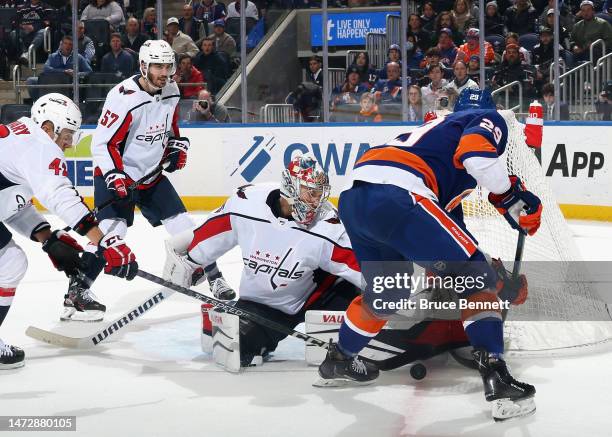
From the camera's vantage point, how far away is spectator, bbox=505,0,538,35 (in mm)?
8969

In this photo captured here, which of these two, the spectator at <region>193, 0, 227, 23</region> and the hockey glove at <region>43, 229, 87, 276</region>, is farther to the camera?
the spectator at <region>193, 0, 227, 23</region>

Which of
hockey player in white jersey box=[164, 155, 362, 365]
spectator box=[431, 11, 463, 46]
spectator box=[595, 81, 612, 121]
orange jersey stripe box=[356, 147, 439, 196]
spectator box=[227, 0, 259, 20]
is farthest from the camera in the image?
spectator box=[227, 0, 259, 20]

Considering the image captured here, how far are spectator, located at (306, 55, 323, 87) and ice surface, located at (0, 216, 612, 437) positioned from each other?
15.7 feet

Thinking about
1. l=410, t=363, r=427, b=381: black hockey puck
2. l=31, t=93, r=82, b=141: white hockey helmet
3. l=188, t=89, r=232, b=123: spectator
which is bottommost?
l=410, t=363, r=427, b=381: black hockey puck

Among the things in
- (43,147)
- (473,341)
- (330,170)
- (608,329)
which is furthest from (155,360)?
(330,170)

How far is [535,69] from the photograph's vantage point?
8.76 meters

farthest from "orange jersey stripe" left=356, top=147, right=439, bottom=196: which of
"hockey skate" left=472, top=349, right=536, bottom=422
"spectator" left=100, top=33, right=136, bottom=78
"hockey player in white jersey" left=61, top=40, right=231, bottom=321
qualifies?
"spectator" left=100, top=33, right=136, bottom=78

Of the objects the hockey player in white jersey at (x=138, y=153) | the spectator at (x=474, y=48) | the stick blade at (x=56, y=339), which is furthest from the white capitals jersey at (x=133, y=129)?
the spectator at (x=474, y=48)

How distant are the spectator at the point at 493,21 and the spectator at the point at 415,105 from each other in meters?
0.75

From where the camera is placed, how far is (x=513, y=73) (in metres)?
8.77

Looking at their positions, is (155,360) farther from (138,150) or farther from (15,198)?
(138,150)

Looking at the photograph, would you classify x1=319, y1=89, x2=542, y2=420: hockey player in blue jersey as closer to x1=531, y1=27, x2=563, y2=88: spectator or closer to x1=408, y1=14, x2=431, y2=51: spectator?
x1=531, y1=27, x2=563, y2=88: spectator

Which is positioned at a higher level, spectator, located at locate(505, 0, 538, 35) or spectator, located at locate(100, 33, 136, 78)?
spectator, located at locate(505, 0, 538, 35)

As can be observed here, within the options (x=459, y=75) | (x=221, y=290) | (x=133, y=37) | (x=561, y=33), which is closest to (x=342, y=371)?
(x=221, y=290)
